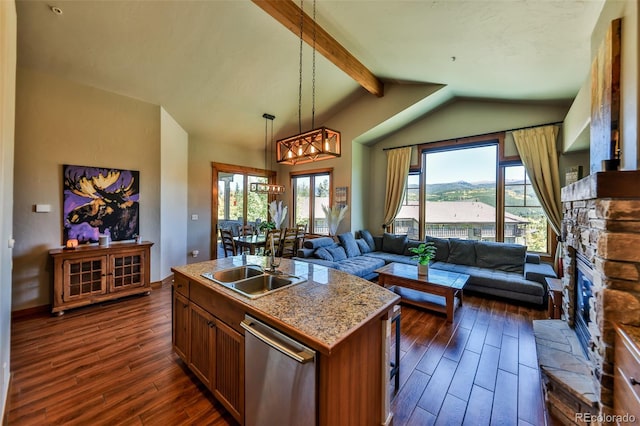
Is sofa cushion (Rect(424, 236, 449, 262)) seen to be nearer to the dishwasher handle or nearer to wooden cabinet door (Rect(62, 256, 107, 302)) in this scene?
the dishwasher handle

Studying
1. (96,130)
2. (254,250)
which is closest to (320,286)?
(254,250)

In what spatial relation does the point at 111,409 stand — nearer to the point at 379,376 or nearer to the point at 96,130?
the point at 379,376

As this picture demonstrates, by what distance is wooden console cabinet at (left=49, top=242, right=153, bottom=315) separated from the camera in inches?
129

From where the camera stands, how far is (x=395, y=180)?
5.94 metres

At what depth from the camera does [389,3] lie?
8.67 ft

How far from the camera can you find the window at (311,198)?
671cm

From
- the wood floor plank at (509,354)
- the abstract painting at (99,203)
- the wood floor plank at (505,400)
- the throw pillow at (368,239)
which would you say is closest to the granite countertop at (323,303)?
the wood floor plank at (505,400)

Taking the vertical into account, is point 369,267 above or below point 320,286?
below

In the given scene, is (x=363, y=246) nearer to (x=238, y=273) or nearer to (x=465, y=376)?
(x=465, y=376)

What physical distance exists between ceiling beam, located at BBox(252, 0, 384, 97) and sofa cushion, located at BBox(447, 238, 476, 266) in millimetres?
3474

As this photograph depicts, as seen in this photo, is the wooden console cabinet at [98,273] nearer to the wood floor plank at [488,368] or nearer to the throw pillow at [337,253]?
the throw pillow at [337,253]

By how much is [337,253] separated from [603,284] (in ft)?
11.8

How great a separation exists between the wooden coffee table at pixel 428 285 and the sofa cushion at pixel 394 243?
147 cm

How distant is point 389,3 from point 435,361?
3.68 metres
